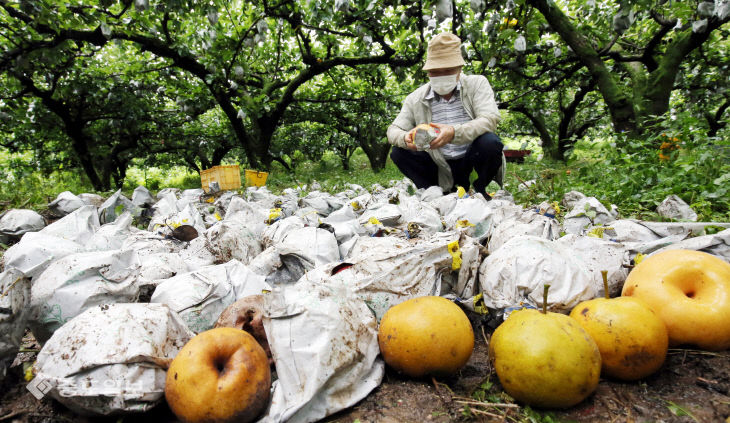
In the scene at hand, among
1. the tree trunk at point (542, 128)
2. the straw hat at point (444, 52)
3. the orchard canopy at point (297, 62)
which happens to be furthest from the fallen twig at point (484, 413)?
the tree trunk at point (542, 128)

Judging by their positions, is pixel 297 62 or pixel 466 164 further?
pixel 297 62

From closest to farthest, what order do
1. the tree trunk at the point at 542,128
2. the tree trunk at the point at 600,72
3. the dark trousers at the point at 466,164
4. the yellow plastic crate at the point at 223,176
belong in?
the dark trousers at the point at 466,164
the tree trunk at the point at 600,72
the yellow plastic crate at the point at 223,176
the tree trunk at the point at 542,128

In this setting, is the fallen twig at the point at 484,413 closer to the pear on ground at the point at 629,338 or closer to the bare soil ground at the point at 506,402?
the bare soil ground at the point at 506,402

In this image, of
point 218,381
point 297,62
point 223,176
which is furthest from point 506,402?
point 297,62

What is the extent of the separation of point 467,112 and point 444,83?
410 mm

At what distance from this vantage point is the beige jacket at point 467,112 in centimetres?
363

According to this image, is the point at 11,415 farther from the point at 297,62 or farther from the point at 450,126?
the point at 297,62

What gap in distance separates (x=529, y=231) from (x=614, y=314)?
2.92ft

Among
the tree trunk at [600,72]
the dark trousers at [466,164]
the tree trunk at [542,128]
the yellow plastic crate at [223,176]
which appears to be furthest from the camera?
the tree trunk at [542,128]

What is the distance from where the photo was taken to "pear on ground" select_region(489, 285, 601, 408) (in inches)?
41.3

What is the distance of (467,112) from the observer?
3943 millimetres

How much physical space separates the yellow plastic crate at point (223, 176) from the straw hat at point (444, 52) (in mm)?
4370

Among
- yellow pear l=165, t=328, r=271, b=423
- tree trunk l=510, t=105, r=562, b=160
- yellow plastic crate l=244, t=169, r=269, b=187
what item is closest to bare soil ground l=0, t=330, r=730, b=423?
yellow pear l=165, t=328, r=271, b=423

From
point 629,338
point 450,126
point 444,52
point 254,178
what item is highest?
point 444,52
